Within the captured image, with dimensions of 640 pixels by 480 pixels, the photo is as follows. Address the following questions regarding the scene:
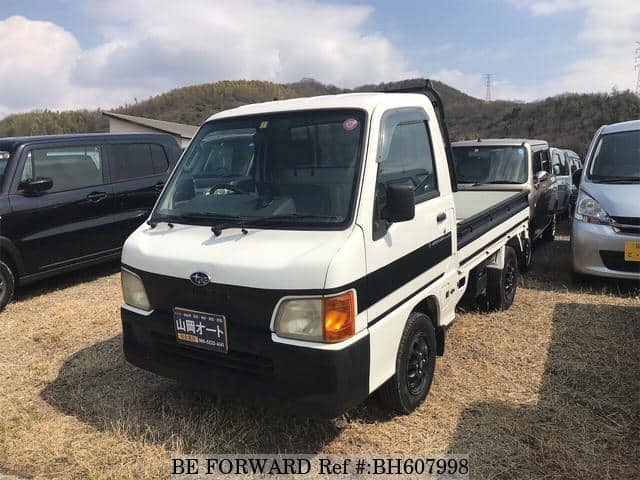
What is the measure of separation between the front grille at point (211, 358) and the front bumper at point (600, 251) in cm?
462

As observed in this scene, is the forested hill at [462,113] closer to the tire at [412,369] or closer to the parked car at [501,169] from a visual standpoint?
the parked car at [501,169]

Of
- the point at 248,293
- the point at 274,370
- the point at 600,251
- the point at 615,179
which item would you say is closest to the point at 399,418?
the point at 274,370

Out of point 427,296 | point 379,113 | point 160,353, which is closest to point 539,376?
point 427,296

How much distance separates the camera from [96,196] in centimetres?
653

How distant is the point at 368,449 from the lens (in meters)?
2.97

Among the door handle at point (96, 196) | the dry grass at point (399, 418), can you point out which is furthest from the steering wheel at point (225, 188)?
the door handle at point (96, 196)

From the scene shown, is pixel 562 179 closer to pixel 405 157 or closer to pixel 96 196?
pixel 405 157

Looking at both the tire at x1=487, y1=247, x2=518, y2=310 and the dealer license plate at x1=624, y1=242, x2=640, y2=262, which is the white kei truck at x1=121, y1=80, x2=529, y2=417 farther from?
the dealer license plate at x1=624, y1=242, x2=640, y2=262

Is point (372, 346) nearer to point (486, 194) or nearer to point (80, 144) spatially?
point (486, 194)

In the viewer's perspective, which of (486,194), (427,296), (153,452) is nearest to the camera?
(153,452)

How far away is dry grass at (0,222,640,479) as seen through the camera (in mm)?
2908

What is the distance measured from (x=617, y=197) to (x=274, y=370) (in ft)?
16.0

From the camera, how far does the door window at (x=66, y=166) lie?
235 inches

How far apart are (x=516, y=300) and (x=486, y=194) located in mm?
1431
